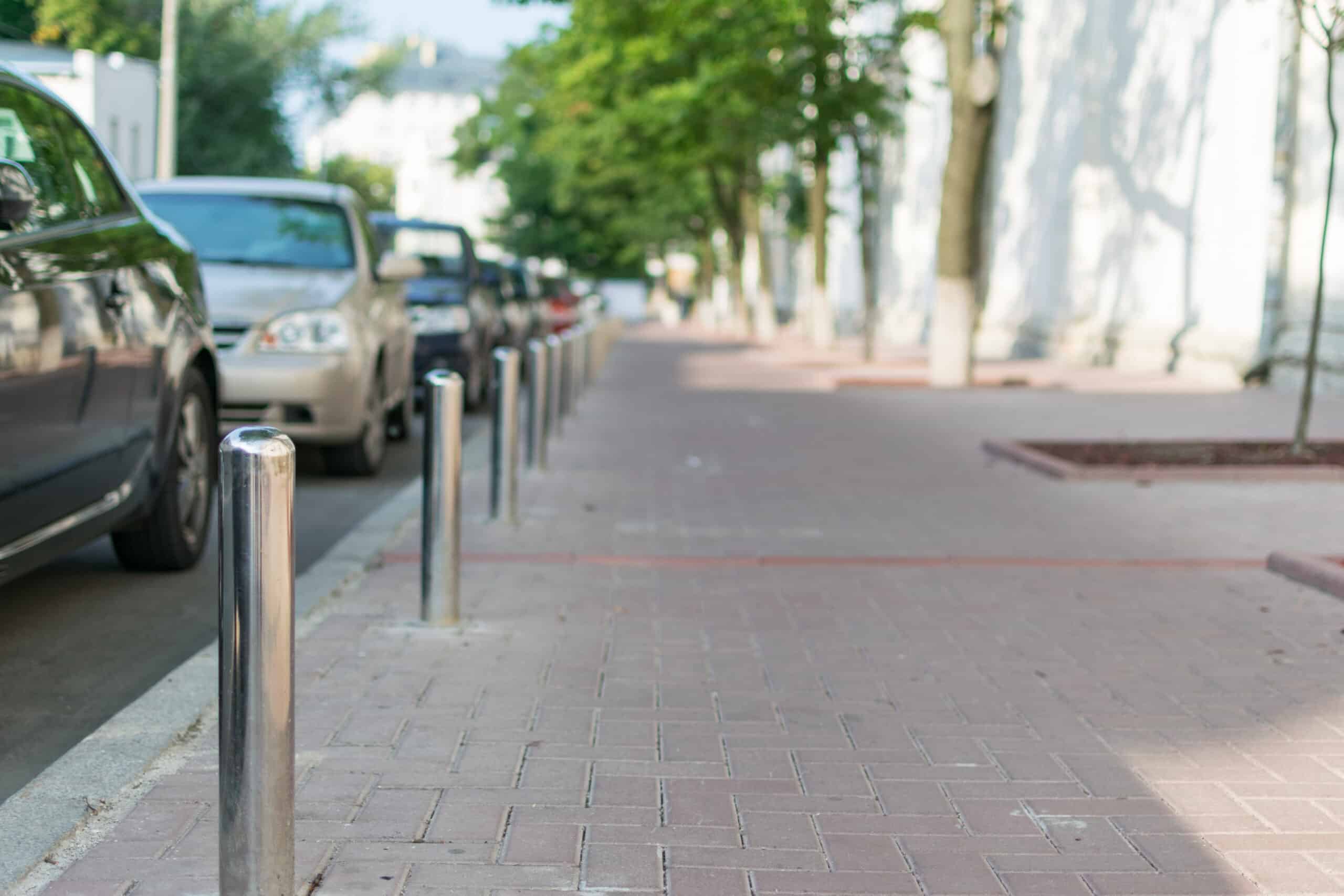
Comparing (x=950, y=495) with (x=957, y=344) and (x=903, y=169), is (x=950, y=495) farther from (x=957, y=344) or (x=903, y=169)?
(x=903, y=169)

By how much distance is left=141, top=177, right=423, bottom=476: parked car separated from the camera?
9.69 meters

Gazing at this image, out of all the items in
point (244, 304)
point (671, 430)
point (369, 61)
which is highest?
point (369, 61)

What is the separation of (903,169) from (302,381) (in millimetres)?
37420

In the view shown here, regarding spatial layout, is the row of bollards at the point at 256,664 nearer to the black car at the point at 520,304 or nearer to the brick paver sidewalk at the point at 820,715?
the brick paver sidewalk at the point at 820,715

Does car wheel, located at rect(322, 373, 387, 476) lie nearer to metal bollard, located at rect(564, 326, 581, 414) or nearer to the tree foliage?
metal bollard, located at rect(564, 326, 581, 414)

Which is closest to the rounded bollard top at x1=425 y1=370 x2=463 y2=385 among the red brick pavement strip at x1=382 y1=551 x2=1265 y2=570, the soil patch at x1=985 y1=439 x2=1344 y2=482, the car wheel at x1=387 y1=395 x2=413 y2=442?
the red brick pavement strip at x1=382 y1=551 x2=1265 y2=570

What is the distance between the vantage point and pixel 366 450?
10562 millimetres

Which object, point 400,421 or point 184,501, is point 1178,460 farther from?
point 184,501

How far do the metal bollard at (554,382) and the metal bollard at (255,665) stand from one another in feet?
26.2

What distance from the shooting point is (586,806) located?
402 cm

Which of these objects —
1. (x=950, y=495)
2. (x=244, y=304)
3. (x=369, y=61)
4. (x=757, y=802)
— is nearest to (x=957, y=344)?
(x=950, y=495)

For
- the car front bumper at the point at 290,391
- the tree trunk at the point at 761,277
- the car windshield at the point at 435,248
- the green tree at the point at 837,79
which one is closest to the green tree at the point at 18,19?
the car front bumper at the point at 290,391

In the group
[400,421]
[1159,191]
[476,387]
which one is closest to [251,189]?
[400,421]

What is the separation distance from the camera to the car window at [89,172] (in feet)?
19.5
